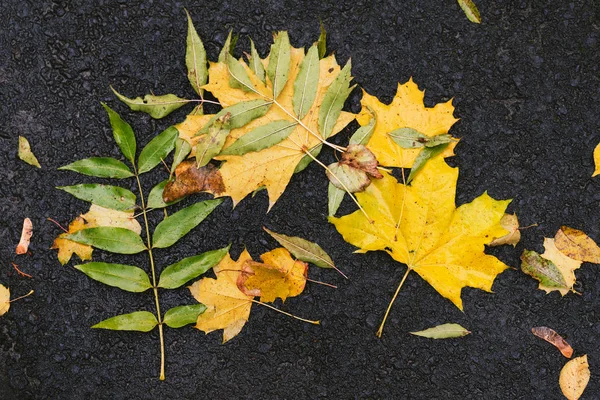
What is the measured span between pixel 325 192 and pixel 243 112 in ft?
1.28

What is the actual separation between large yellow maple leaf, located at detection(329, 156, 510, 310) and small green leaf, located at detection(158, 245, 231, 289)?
1.37 feet

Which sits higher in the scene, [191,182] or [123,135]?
[123,135]

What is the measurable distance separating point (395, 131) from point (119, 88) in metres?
0.96

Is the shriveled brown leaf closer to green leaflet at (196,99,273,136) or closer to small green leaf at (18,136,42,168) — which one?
green leaflet at (196,99,273,136)

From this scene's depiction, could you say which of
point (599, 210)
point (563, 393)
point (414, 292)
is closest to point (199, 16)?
point (414, 292)

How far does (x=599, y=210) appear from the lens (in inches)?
73.5

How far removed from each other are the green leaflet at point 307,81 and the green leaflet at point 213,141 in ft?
0.78

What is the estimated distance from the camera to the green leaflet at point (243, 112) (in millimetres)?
1740

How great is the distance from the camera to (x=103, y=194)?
1.83 metres

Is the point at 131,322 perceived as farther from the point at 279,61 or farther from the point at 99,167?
the point at 279,61

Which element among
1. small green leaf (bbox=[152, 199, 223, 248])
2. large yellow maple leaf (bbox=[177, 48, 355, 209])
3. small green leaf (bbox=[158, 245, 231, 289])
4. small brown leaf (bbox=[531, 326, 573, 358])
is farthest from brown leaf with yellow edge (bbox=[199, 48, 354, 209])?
small brown leaf (bbox=[531, 326, 573, 358])

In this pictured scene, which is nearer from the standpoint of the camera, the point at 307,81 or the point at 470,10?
the point at 307,81

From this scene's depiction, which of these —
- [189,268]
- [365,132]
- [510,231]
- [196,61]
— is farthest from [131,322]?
[510,231]

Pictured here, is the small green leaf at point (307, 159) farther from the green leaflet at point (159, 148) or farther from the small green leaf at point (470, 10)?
the small green leaf at point (470, 10)
